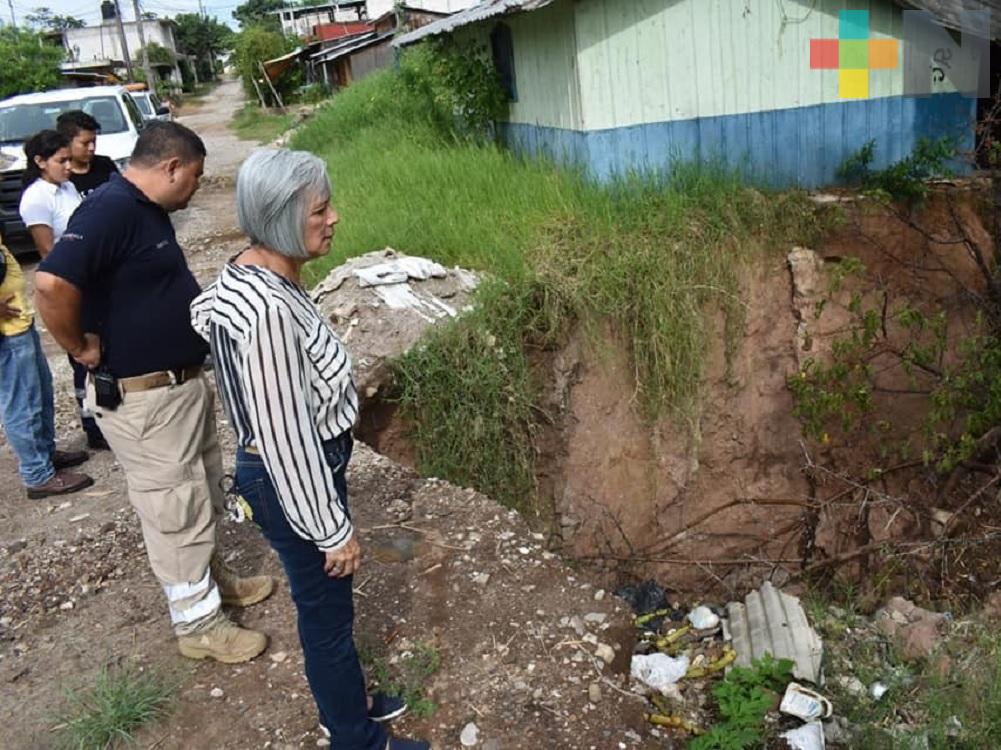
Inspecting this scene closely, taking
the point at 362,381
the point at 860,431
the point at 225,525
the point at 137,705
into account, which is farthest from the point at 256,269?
the point at 860,431

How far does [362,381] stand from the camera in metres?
4.94

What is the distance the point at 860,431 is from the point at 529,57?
13.8ft

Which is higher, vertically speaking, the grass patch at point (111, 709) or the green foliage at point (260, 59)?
the green foliage at point (260, 59)

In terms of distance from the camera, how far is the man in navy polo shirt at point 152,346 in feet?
9.12

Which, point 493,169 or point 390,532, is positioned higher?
point 493,169

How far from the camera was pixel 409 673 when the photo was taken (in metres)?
3.04

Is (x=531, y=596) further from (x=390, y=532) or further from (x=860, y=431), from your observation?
(x=860, y=431)

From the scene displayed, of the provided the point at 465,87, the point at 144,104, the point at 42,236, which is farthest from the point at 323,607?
the point at 144,104

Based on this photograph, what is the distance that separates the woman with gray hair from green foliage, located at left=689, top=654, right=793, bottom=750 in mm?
1296

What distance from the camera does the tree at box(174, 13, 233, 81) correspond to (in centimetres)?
5906

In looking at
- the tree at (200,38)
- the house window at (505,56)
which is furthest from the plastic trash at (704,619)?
the tree at (200,38)

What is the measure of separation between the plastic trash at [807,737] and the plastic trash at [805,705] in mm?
43

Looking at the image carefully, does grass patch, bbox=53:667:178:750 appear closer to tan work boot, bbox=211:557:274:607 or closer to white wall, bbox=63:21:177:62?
tan work boot, bbox=211:557:274:607

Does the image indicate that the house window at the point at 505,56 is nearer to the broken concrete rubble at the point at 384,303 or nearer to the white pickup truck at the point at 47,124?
the broken concrete rubble at the point at 384,303
